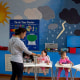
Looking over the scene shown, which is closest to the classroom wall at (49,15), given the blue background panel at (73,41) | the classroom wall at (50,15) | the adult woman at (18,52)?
the classroom wall at (50,15)

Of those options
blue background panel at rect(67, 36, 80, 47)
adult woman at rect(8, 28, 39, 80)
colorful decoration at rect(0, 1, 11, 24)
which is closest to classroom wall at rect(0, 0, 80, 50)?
colorful decoration at rect(0, 1, 11, 24)

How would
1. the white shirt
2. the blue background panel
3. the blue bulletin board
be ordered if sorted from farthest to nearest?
1. the blue bulletin board
2. the blue background panel
3. the white shirt

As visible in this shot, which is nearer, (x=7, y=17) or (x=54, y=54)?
(x=54, y=54)

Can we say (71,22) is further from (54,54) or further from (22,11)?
(22,11)

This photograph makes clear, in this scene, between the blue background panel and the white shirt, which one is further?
the blue background panel

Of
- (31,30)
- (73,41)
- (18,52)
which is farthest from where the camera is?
(31,30)

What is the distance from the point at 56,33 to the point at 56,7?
2.66ft

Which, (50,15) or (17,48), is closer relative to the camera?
(17,48)

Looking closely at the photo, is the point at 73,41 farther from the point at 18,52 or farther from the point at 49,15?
the point at 18,52

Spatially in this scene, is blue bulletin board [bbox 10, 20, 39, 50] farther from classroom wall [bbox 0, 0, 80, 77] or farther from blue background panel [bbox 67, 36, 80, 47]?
blue background panel [bbox 67, 36, 80, 47]

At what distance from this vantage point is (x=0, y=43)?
16.8 ft

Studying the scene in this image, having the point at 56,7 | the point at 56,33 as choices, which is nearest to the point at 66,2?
the point at 56,7

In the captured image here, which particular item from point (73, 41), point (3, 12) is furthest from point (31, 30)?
point (73, 41)

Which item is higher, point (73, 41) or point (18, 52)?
point (73, 41)
